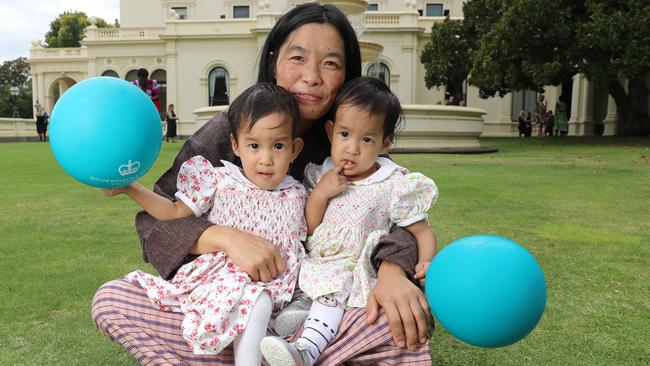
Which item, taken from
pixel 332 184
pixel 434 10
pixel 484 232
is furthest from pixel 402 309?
pixel 434 10

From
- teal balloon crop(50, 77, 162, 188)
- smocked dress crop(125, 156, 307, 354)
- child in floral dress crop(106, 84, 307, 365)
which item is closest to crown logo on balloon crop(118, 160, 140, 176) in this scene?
teal balloon crop(50, 77, 162, 188)

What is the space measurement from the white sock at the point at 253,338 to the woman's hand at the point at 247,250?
92mm

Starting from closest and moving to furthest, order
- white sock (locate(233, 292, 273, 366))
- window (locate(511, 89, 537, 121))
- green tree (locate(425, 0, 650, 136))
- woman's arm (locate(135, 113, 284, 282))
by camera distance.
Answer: white sock (locate(233, 292, 273, 366))
woman's arm (locate(135, 113, 284, 282))
green tree (locate(425, 0, 650, 136))
window (locate(511, 89, 537, 121))

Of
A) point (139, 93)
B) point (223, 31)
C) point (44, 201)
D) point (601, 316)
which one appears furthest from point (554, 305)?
point (223, 31)

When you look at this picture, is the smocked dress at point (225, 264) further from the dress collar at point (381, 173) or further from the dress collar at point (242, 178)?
the dress collar at point (381, 173)

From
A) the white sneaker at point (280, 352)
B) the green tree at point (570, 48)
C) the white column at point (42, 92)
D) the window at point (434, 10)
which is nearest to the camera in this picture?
the white sneaker at point (280, 352)

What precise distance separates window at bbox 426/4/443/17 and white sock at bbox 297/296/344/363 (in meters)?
31.2

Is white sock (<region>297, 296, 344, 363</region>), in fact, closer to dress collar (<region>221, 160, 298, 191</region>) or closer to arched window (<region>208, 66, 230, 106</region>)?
dress collar (<region>221, 160, 298, 191</region>)

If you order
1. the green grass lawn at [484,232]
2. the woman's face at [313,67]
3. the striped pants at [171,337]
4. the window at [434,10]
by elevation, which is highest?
the window at [434,10]

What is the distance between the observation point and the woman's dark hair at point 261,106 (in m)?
1.62

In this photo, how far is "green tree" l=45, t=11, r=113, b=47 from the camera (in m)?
46.6

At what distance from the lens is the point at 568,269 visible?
315 cm

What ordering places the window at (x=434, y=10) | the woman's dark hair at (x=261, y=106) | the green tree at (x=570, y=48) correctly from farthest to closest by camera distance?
the window at (x=434, y=10), the green tree at (x=570, y=48), the woman's dark hair at (x=261, y=106)

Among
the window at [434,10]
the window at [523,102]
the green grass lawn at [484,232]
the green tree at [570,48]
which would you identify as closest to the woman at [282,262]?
the green grass lawn at [484,232]
